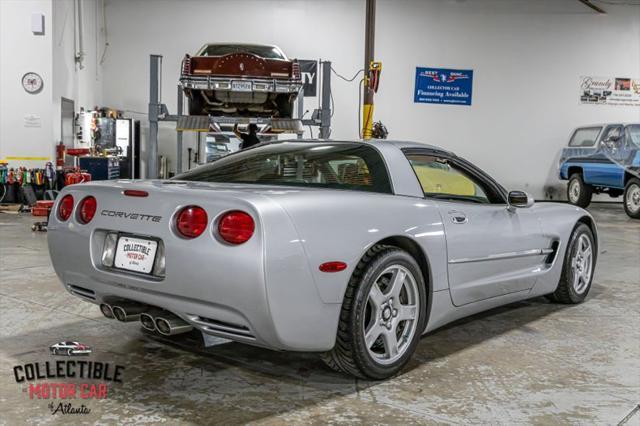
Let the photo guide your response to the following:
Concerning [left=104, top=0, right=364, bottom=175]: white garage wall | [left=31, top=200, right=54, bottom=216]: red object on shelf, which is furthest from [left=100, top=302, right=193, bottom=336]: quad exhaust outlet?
[left=104, top=0, right=364, bottom=175]: white garage wall

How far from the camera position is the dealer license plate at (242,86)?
26.1 ft

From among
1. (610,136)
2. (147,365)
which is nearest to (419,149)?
(147,365)

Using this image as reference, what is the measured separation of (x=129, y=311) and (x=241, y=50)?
751cm

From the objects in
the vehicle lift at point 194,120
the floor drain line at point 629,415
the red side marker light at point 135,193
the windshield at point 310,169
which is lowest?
the floor drain line at point 629,415

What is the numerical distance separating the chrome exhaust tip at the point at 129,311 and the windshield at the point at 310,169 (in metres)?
0.78

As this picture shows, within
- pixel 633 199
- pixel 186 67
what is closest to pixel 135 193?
pixel 186 67

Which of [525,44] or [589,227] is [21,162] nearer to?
[589,227]

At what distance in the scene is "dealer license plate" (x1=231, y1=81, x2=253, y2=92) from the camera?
26.1 ft

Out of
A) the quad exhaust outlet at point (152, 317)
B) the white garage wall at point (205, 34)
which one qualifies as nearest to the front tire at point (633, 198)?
the white garage wall at point (205, 34)

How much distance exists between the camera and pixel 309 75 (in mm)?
14992

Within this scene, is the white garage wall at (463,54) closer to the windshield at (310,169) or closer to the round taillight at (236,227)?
the windshield at (310,169)

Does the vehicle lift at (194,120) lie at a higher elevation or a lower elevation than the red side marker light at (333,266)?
higher

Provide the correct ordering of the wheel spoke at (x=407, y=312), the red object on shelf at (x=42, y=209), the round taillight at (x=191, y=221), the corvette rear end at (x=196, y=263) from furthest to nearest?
the red object on shelf at (x=42, y=209) → the wheel spoke at (x=407, y=312) → the round taillight at (x=191, y=221) → the corvette rear end at (x=196, y=263)

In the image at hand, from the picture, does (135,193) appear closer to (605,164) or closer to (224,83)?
(224,83)
